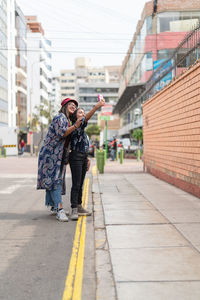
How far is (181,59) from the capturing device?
11523mm

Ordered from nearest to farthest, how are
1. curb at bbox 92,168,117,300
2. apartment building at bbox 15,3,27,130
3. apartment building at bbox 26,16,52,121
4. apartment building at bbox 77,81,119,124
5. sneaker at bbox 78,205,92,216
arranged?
1. curb at bbox 92,168,117,300
2. sneaker at bbox 78,205,92,216
3. apartment building at bbox 15,3,27,130
4. apartment building at bbox 26,16,52,121
5. apartment building at bbox 77,81,119,124

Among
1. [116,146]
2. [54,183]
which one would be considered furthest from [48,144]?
[116,146]

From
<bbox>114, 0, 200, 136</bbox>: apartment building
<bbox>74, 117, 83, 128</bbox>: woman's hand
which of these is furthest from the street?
<bbox>114, 0, 200, 136</bbox>: apartment building

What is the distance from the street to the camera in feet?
12.4

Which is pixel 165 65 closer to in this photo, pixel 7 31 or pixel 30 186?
pixel 30 186

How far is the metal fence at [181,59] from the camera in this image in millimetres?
10195

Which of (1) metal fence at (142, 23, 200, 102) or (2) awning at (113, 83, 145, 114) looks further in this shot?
(2) awning at (113, 83, 145, 114)

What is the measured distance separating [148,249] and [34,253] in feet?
4.27

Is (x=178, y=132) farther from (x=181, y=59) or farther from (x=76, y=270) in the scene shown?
(x=76, y=270)

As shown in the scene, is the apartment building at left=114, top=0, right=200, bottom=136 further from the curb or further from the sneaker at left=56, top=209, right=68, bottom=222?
the curb

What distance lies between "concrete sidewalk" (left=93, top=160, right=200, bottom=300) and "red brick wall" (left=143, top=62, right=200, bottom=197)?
1320mm

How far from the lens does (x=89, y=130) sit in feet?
391

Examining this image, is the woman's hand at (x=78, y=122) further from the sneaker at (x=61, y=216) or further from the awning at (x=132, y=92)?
the awning at (x=132, y=92)

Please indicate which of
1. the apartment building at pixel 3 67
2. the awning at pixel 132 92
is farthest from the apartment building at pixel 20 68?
the awning at pixel 132 92
